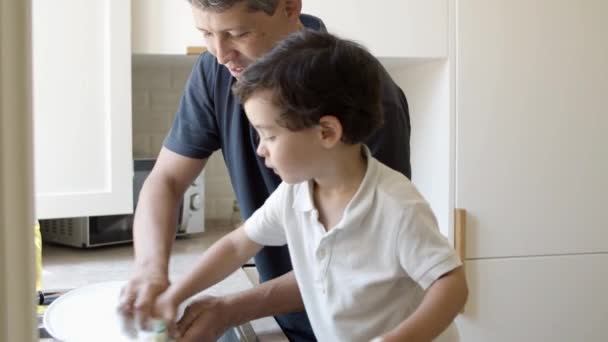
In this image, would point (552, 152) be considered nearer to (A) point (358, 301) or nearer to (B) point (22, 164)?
(A) point (358, 301)

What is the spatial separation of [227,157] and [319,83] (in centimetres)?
47

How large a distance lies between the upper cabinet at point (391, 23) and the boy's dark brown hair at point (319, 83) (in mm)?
995

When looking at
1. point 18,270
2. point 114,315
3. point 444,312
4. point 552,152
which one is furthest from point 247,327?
point 552,152

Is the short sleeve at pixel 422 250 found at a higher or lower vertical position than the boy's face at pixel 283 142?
lower

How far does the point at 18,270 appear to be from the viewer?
0.89ft

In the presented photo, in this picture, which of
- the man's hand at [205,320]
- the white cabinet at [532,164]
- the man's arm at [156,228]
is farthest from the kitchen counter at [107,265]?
the white cabinet at [532,164]

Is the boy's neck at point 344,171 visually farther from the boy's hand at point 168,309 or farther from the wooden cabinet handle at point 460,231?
the wooden cabinet handle at point 460,231

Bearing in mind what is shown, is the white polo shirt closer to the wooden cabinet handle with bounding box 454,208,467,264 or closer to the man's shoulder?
the man's shoulder

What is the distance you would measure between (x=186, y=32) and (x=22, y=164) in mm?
1552

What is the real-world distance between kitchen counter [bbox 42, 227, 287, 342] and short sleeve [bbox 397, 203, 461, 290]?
0.63m

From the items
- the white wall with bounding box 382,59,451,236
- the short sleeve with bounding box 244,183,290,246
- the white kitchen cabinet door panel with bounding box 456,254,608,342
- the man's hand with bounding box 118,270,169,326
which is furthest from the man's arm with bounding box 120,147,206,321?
the white kitchen cabinet door panel with bounding box 456,254,608,342

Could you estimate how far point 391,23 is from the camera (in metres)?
1.88

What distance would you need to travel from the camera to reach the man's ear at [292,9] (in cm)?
107

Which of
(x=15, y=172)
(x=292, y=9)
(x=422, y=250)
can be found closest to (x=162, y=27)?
(x=292, y=9)
